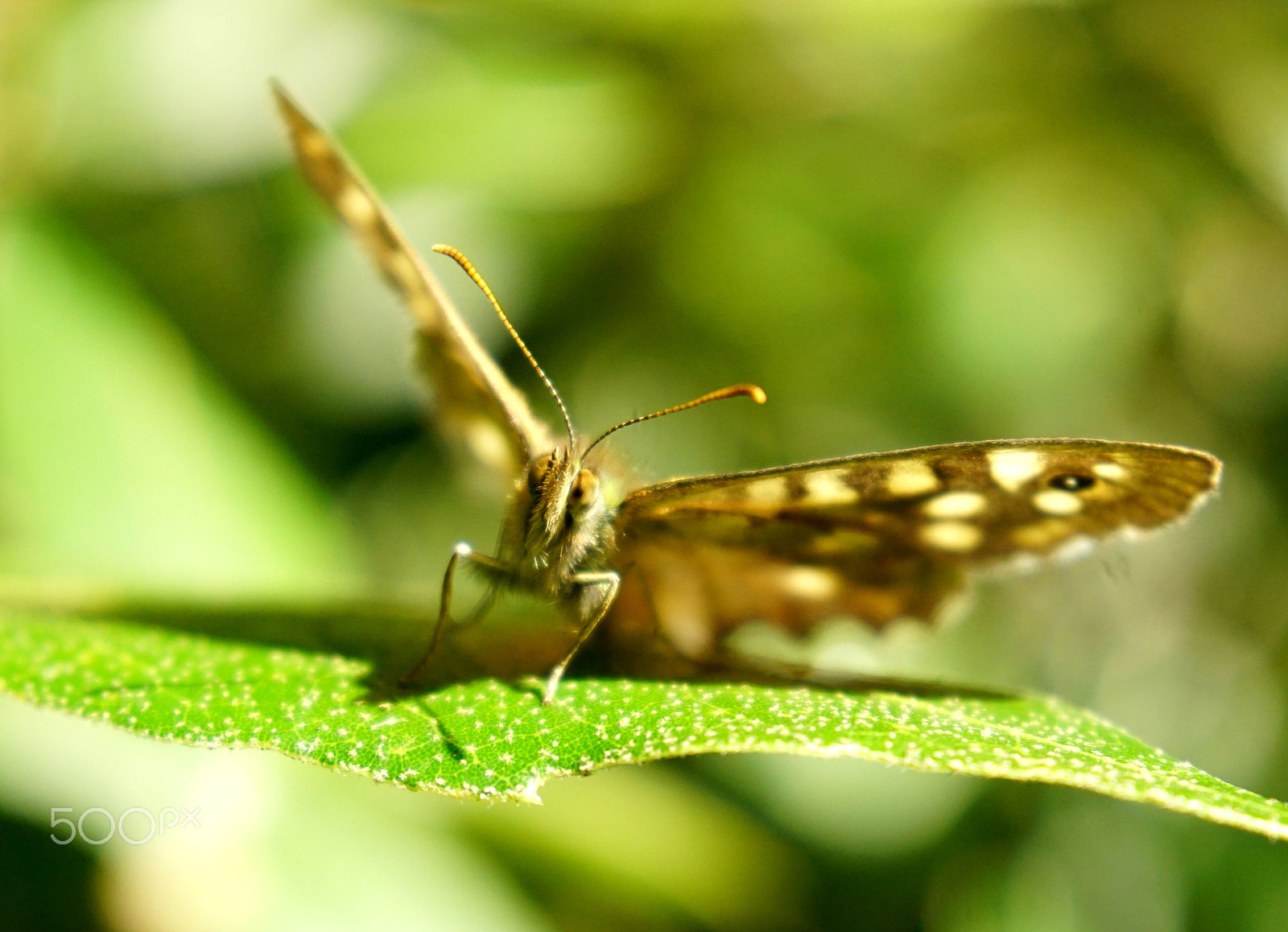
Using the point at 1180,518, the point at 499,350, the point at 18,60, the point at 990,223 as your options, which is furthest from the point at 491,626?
the point at 18,60

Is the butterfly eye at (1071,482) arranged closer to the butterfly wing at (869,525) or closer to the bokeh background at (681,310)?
the butterfly wing at (869,525)

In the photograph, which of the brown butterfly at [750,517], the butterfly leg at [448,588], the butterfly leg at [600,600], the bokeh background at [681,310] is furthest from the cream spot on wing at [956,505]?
the bokeh background at [681,310]

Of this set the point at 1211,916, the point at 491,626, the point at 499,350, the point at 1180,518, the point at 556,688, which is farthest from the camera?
the point at 499,350

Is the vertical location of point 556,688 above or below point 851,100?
below

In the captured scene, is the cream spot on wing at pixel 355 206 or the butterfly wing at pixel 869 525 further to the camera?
the cream spot on wing at pixel 355 206

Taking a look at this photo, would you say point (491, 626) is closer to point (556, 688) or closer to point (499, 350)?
point (556, 688)

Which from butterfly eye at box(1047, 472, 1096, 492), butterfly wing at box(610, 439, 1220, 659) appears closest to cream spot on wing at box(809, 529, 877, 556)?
butterfly wing at box(610, 439, 1220, 659)
